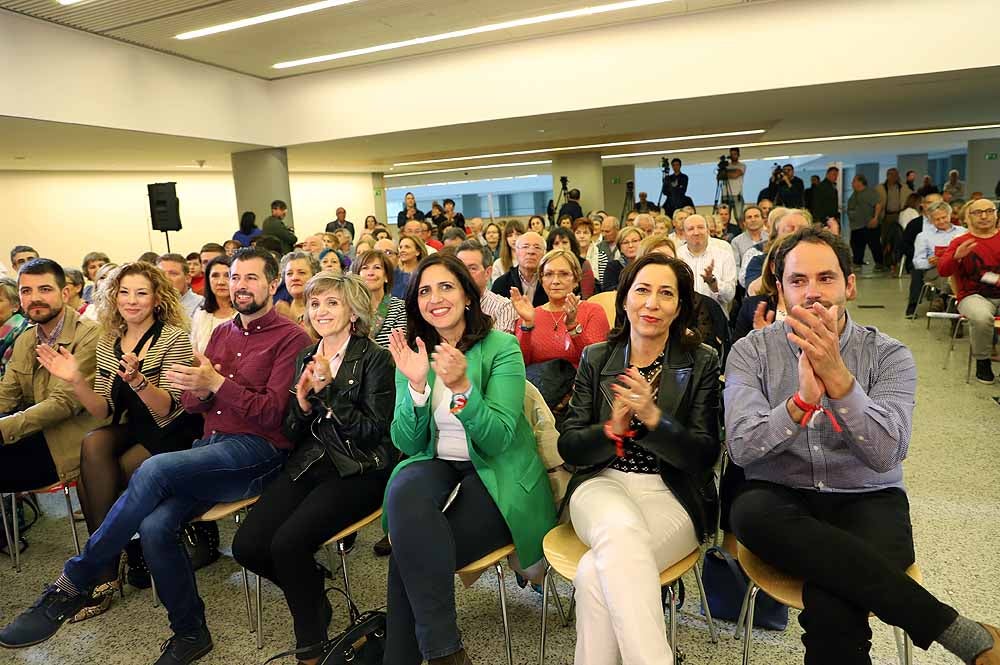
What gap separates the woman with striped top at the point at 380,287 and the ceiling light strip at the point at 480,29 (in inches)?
198

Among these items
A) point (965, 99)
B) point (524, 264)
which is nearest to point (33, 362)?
point (524, 264)

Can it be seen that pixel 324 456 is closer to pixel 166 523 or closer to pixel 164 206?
pixel 166 523

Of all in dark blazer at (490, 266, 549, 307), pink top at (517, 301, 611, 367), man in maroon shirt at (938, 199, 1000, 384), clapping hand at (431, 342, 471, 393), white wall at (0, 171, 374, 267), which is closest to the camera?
clapping hand at (431, 342, 471, 393)

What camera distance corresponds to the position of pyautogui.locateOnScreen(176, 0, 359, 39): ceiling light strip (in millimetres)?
6727

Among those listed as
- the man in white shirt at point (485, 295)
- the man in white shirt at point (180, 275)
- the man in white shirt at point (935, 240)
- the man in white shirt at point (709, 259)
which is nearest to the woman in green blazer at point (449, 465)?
the man in white shirt at point (485, 295)

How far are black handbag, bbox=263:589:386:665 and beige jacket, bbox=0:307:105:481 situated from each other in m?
1.38

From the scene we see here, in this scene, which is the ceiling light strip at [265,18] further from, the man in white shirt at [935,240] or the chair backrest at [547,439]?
the man in white shirt at [935,240]

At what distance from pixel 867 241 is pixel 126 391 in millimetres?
13221

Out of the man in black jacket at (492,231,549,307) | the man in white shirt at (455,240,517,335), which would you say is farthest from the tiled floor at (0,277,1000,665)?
the man in black jacket at (492,231,549,307)

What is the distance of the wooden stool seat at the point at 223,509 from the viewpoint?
232cm

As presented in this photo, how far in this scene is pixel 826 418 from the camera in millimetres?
1768

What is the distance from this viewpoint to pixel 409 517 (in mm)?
1877

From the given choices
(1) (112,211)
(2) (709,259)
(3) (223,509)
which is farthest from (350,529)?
(1) (112,211)

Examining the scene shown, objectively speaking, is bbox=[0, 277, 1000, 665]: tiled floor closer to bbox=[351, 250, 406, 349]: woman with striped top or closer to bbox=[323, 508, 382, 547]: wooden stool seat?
bbox=[323, 508, 382, 547]: wooden stool seat
